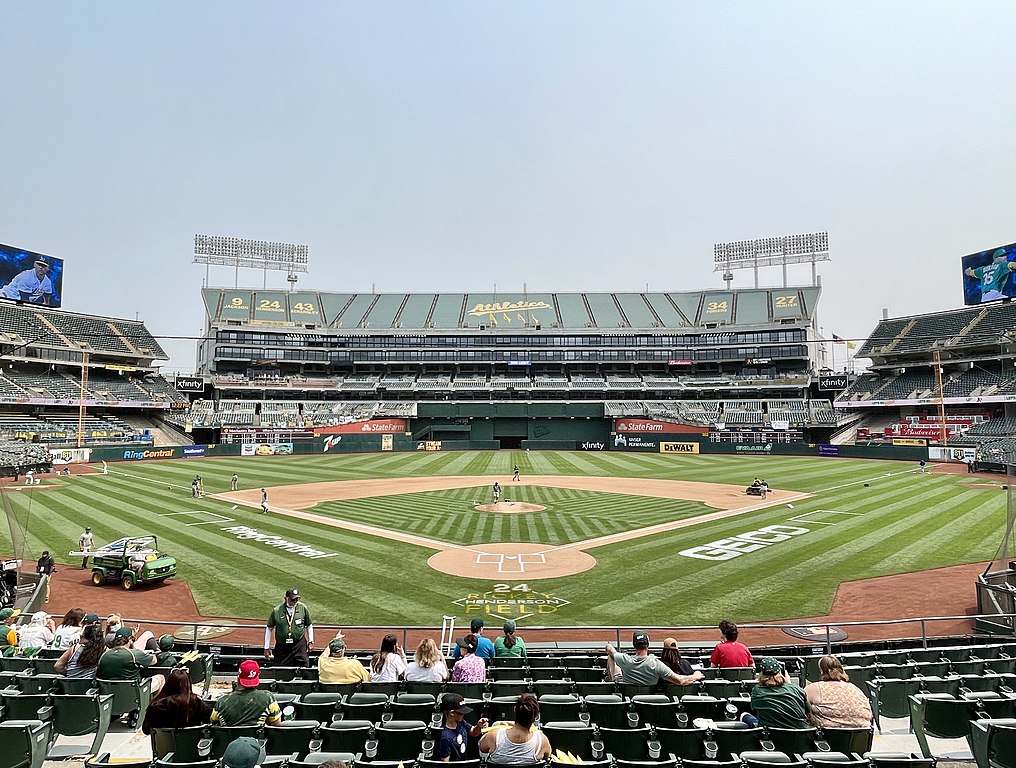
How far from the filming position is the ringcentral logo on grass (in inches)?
909

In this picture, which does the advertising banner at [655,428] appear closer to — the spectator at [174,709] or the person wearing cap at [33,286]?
the spectator at [174,709]

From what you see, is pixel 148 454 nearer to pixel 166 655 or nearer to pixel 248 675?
pixel 166 655

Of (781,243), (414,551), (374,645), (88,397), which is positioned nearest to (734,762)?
(374,645)

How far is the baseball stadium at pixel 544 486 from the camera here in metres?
12.3

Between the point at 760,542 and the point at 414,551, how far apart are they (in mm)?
14496

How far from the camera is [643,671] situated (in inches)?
316

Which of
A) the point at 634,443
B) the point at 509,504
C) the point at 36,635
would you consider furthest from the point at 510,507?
the point at 634,443

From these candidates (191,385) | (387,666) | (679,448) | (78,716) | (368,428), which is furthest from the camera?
(191,385)

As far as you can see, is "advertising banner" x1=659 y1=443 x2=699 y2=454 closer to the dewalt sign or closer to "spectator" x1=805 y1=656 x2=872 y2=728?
the dewalt sign

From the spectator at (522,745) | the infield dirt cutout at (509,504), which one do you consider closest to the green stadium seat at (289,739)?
the spectator at (522,745)

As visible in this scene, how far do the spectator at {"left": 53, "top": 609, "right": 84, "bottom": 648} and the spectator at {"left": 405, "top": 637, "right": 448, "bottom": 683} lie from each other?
626cm

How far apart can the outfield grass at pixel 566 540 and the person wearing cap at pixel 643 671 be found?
8.09m

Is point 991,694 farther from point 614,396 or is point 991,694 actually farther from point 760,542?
point 614,396

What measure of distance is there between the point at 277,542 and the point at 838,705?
23183mm
